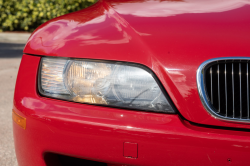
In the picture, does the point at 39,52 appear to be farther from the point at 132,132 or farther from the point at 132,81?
the point at 132,132

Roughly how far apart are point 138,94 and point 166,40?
260mm

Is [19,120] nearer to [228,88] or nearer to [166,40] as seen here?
[166,40]

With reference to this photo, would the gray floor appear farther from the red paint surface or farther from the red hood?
the red paint surface

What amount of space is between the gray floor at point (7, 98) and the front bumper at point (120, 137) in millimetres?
1198

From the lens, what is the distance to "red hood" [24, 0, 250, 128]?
1371 mm

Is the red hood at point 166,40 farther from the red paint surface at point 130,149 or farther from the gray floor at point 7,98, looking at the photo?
the gray floor at point 7,98

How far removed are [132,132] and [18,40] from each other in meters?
10.2

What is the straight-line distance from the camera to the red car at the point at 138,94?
131cm

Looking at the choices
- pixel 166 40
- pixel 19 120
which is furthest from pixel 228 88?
pixel 19 120

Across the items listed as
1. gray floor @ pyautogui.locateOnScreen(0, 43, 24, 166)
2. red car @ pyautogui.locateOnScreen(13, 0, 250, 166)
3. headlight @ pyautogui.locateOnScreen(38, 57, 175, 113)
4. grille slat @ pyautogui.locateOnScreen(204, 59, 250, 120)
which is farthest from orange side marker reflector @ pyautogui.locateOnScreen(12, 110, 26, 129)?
gray floor @ pyautogui.locateOnScreen(0, 43, 24, 166)

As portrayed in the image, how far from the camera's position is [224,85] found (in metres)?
1.39

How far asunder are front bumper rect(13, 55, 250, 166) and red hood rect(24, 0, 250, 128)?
0.33 ft

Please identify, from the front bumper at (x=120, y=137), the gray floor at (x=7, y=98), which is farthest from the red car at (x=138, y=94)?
the gray floor at (x=7, y=98)

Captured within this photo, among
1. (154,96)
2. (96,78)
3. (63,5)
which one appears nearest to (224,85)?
(154,96)
